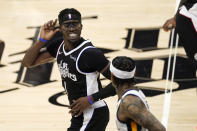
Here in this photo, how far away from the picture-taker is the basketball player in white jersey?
411 centimetres

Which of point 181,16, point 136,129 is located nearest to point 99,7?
point 181,16

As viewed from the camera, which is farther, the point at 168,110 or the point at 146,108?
the point at 168,110

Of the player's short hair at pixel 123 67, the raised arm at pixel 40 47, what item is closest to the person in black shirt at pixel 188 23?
the raised arm at pixel 40 47

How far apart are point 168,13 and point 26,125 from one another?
192 inches

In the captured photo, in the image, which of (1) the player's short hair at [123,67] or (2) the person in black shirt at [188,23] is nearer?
(1) the player's short hair at [123,67]

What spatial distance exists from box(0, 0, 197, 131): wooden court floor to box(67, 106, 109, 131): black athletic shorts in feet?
5.78

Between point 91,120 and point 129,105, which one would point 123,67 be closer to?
Answer: point 129,105

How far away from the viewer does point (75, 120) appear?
17.6 ft

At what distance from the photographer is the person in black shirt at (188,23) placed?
7.21 meters

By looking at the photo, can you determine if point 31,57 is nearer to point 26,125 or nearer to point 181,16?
point 26,125

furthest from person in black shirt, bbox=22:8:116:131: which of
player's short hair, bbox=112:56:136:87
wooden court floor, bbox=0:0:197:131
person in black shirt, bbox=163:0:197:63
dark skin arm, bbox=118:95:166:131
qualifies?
person in black shirt, bbox=163:0:197:63

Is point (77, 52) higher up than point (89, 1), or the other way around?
point (77, 52)

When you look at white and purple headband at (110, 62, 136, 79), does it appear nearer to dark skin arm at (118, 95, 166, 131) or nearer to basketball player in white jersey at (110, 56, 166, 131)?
basketball player in white jersey at (110, 56, 166, 131)

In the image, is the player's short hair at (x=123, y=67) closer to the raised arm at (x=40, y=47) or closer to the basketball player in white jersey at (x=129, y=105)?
the basketball player in white jersey at (x=129, y=105)
